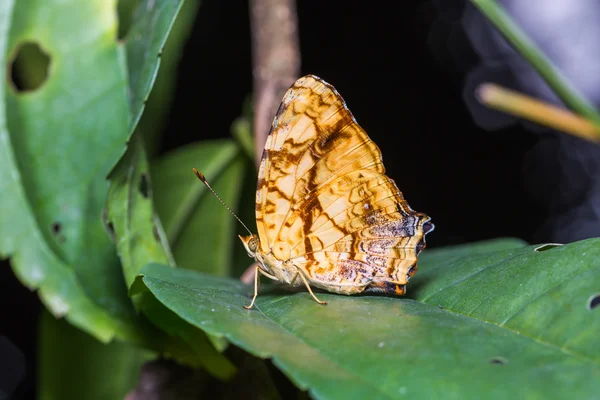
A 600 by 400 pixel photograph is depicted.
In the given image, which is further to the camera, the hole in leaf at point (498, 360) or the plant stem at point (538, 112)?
the plant stem at point (538, 112)

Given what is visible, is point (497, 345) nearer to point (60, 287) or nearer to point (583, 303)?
point (583, 303)

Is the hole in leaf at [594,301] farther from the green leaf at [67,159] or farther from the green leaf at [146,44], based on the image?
the green leaf at [67,159]

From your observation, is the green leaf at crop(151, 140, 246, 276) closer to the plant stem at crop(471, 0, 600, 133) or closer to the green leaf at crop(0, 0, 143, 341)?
the green leaf at crop(0, 0, 143, 341)

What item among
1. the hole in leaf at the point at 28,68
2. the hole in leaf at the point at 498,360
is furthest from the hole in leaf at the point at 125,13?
the hole in leaf at the point at 498,360

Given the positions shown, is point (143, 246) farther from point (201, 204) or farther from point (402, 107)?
point (402, 107)

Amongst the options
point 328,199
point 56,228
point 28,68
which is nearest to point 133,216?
point 56,228

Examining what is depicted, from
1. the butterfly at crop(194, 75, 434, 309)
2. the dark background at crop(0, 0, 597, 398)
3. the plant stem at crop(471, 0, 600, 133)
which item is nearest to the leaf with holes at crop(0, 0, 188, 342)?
→ the butterfly at crop(194, 75, 434, 309)
